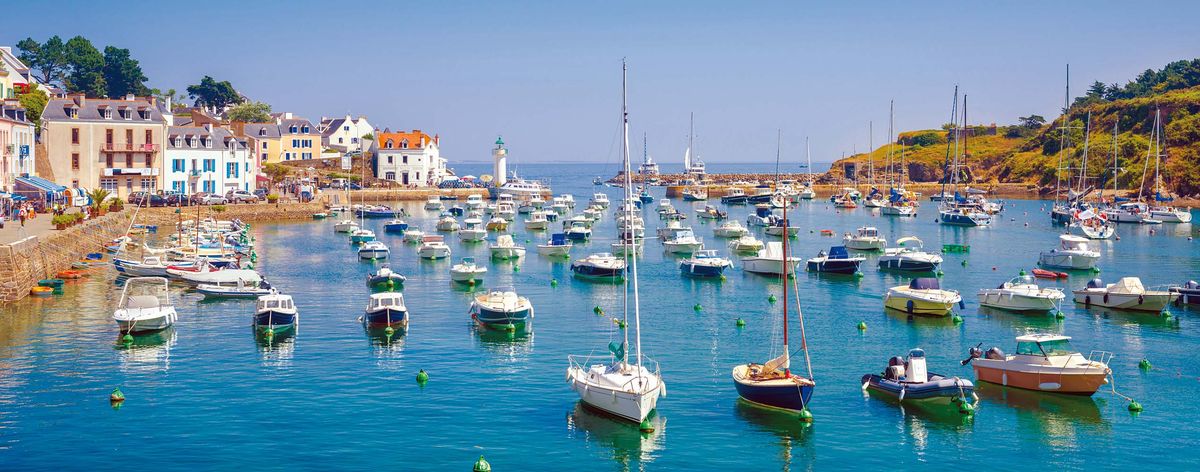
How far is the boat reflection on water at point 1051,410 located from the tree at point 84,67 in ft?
557

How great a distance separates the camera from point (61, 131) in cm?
11150

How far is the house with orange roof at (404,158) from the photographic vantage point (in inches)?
7310

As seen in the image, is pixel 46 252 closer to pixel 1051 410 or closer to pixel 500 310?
pixel 500 310

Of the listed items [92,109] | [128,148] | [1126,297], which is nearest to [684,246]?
[1126,297]

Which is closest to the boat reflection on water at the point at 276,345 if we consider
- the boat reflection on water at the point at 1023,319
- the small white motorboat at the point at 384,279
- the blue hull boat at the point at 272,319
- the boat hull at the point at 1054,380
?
the blue hull boat at the point at 272,319

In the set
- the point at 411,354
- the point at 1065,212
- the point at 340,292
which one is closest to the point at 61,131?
the point at 340,292

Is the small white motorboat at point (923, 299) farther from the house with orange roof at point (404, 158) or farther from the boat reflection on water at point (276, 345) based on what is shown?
the house with orange roof at point (404, 158)

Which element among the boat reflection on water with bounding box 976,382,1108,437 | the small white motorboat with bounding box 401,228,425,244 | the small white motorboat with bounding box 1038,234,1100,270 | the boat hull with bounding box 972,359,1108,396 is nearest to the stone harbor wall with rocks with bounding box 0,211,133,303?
the small white motorboat with bounding box 401,228,425,244

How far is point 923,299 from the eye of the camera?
198ft

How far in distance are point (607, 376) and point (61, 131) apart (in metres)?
91.8

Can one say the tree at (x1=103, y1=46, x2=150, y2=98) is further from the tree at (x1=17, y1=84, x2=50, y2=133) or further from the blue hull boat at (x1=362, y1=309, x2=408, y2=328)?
the blue hull boat at (x1=362, y1=309, x2=408, y2=328)

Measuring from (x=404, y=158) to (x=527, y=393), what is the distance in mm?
147158

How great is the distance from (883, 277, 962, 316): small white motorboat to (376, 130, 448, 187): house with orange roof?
438 ft

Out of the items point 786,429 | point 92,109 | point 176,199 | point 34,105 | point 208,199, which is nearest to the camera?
point 786,429
